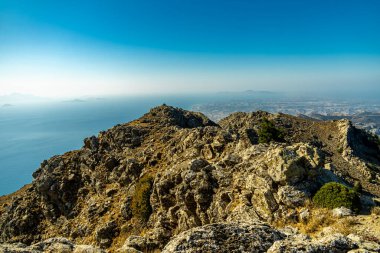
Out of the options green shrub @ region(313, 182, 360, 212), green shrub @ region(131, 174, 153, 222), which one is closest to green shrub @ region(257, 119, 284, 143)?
green shrub @ region(131, 174, 153, 222)

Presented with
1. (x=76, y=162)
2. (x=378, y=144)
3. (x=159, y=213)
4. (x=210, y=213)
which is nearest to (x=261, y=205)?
(x=210, y=213)

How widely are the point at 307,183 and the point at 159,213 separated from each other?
1566 cm

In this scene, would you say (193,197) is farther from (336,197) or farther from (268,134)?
(268,134)

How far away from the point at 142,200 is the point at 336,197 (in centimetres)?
2031

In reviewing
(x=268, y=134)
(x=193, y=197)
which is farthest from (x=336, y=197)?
(x=268, y=134)

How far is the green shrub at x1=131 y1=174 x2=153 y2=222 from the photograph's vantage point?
2777 cm

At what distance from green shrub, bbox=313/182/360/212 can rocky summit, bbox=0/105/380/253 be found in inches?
13.8

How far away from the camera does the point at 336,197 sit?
1560cm

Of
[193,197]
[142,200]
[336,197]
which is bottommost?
[142,200]

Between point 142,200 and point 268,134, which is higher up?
point 268,134

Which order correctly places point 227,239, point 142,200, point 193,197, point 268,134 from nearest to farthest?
point 227,239 → point 193,197 → point 142,200 → point 268,134

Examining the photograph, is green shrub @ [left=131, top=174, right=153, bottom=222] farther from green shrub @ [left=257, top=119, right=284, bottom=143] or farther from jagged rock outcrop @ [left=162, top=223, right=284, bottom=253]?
green shrub @ [left=257, top=119, right=284, bottom=143]

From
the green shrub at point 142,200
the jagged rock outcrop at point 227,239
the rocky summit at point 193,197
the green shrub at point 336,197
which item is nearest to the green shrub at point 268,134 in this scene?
the rocky summit at point 193,197

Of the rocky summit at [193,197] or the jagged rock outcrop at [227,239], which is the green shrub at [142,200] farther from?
the jagged rock outcrop at [227,239]
